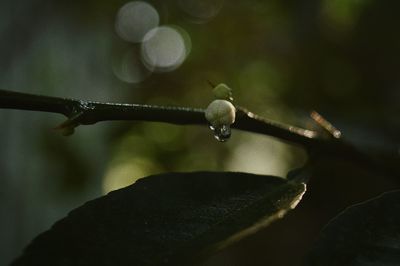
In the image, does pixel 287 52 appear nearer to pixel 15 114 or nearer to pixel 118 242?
pixel 15 114

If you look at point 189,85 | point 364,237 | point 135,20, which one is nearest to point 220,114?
point 364,237

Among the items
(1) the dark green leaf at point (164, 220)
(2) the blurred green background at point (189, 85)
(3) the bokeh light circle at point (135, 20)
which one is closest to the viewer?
(1) the dark green leaf at point (164, 220)

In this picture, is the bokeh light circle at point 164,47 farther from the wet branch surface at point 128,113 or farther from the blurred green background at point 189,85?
the wet branch surface at point 128,113

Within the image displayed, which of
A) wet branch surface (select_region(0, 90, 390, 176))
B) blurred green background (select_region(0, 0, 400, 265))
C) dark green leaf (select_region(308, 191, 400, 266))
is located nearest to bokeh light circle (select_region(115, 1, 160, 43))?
blurred green background (select_region(0, 0, 400, 265))

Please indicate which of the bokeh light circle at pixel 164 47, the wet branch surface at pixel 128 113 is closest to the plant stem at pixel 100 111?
the wet branch surface at pixel 128 113

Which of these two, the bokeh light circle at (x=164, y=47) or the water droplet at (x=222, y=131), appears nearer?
the water droplet at (x=222, y=131)

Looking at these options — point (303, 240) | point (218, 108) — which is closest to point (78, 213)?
point (218, 108)

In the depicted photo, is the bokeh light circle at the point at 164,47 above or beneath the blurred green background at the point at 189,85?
above
